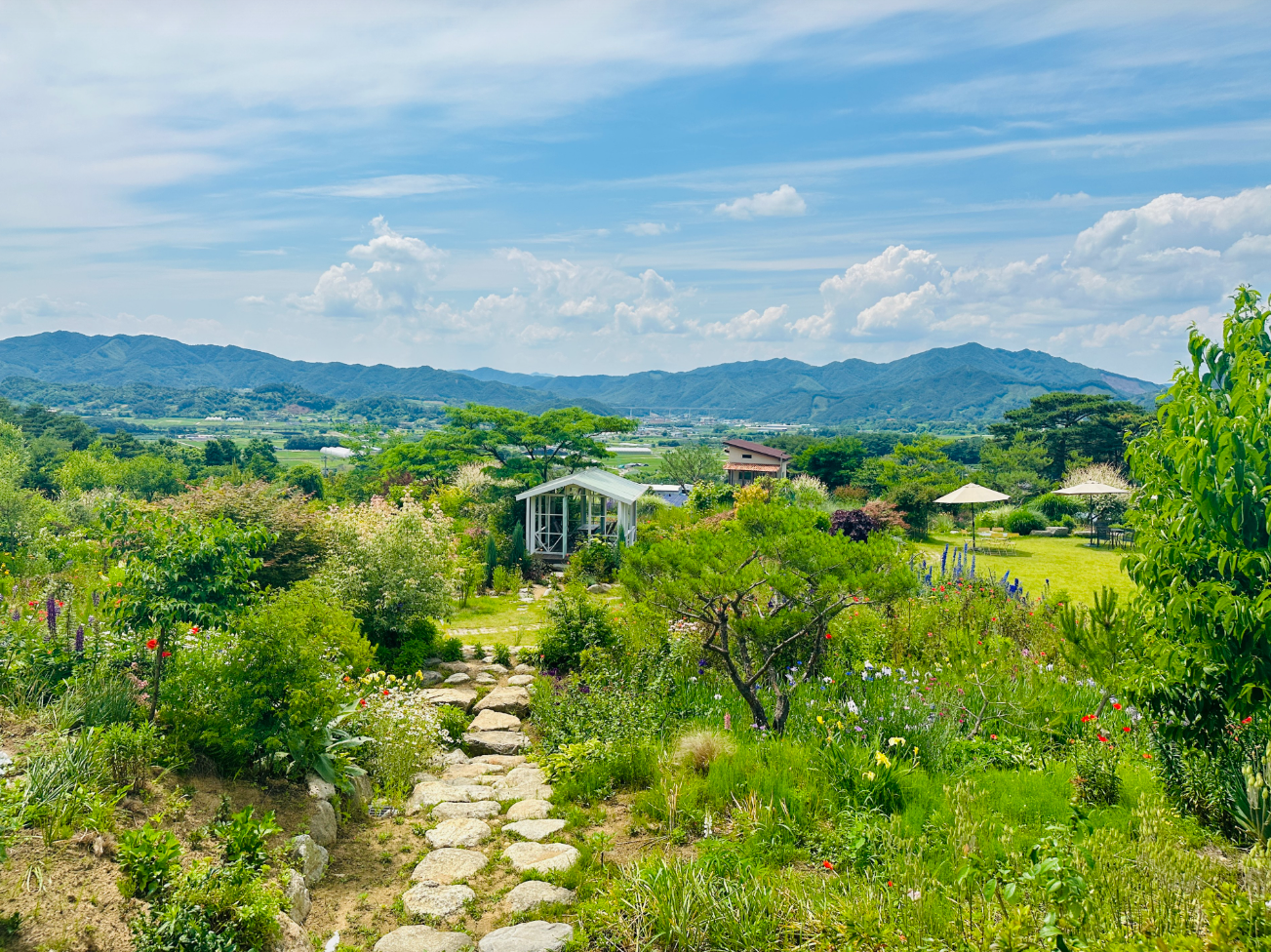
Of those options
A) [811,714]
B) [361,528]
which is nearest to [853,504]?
[361,528]

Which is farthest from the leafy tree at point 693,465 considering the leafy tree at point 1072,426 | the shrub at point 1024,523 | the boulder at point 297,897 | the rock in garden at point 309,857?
the boulder at point 297,897

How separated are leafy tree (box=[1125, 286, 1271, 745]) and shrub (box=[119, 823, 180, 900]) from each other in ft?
17.6

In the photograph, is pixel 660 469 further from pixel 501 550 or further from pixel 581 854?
pixel 581 854

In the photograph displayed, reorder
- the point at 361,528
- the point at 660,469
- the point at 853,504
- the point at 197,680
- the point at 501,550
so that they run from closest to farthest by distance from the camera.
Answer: the point at 197,680 < the point at 361,528 < the point at 501,550 < the point at 853,504 < the point at 660,469

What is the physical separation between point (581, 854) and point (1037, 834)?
2.75 metres

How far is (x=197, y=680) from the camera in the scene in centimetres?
516

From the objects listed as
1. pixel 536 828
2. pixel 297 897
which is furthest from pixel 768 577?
pixel 297 897

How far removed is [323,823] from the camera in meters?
5.02

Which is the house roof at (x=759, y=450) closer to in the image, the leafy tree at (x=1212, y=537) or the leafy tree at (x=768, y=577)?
the leafy tree at (x=768, y=577)

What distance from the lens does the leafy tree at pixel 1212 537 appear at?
3.98m

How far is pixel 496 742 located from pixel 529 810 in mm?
1982

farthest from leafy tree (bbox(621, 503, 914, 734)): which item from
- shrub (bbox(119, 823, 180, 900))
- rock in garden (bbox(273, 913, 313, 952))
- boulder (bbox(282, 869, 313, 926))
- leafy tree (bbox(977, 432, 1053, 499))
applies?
leafy tree (bbox(977, 432, 1053, 499))

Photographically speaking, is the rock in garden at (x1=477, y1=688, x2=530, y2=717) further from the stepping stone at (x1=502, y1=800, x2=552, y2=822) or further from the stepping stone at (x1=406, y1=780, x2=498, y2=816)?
the stepping stone at (x1=502, y1=800, x2=552, y2=822)

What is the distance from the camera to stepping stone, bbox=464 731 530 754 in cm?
746
